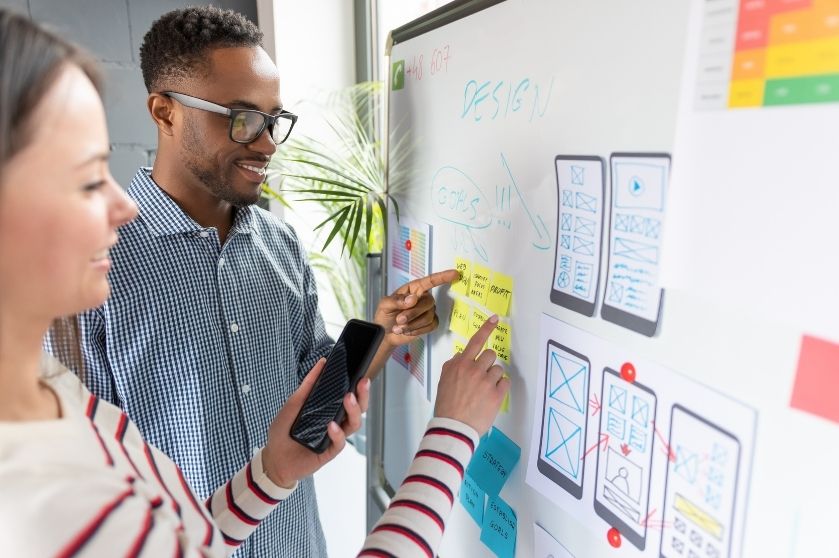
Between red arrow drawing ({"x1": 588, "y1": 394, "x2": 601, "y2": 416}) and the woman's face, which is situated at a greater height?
the woman's face

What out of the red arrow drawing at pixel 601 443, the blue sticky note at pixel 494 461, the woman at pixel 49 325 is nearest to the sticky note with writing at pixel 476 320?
the blue sticky note at pixel 494 461

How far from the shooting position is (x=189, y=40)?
105 cm

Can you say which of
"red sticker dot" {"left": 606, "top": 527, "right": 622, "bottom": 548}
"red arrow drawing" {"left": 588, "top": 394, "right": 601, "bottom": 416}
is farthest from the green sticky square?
"red sticker dot" {"left": 606, "top": 527, "right": 622, "bottom": 548}

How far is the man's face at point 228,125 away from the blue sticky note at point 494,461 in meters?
0.59

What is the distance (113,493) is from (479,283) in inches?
22.8

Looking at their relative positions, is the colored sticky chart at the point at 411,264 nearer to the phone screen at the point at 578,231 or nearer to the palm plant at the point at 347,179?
the palm plant at the point at 347,179

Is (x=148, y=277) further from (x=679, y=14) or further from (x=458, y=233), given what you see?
(x=679, y=14)

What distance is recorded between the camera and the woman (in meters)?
0.42

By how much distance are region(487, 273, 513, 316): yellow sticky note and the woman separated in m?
0.46

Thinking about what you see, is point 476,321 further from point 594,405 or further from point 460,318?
point 594,405

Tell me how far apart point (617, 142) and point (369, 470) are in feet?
3.32

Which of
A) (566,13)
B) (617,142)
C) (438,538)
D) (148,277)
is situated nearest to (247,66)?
(148,277)

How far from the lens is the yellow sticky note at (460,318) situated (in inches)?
37.9

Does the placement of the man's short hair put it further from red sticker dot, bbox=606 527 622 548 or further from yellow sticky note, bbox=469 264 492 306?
red sticker dot, bbox=606 527 622 548
